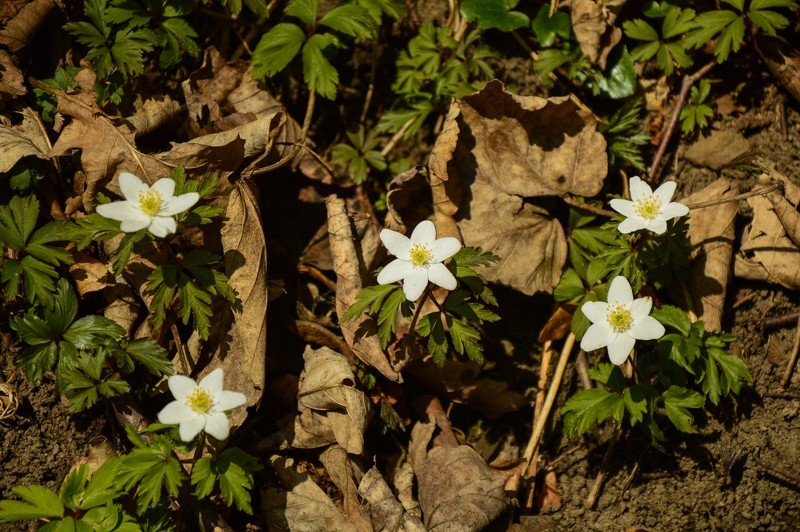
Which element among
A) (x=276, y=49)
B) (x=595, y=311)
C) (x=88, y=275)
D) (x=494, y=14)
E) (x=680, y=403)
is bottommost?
(x=88, y=275)

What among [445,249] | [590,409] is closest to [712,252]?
[590,409]

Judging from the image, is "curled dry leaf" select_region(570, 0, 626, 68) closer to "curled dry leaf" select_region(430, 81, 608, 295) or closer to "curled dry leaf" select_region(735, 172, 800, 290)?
"curled dry leaf" select_region(430, 81, 608, 295)

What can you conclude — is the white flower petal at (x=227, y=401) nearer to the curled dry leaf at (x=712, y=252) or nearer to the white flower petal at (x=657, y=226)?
the white flower petal at (x=657, y=226)

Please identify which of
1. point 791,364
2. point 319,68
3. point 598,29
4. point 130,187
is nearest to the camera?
point 130,187

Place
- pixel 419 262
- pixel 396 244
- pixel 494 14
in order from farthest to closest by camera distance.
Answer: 1. pixel 494 14
2. pixel 396 244
3. pixel 419 262

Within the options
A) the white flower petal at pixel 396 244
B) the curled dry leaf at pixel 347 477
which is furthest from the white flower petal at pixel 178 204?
the curled dry leaf at pixel 347 477

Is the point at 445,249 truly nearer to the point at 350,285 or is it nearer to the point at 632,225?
the point at 350,285
